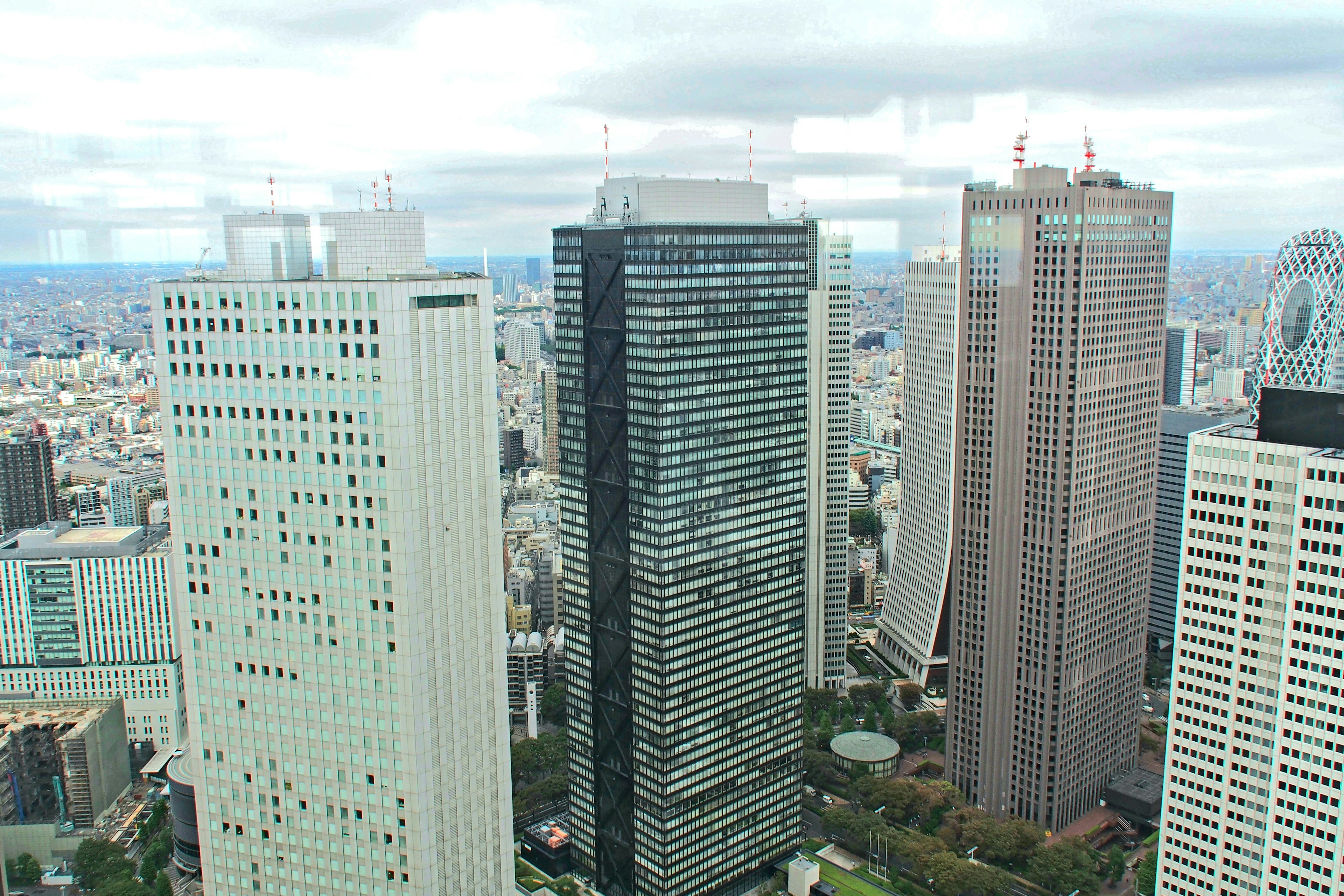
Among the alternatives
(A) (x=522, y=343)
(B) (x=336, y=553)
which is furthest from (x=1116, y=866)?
(A) (x=522, y=343)

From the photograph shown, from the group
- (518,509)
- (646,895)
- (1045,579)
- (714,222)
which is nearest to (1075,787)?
(1045,579)

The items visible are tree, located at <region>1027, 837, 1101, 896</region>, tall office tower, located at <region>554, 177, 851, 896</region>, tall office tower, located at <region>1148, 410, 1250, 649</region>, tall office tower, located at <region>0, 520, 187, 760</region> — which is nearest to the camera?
tall office tower, located at <region>554, 177, 851, 896</region>

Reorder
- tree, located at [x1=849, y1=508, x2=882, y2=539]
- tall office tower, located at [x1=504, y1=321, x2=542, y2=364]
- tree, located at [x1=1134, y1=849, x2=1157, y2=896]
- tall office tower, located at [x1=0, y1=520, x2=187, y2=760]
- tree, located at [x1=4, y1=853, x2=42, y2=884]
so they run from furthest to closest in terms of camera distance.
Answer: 1. tall office tower, located at [x1=504, y1=321, x2=542, y2=364]
2. tree, located at [x1=849, y1=508, x2=882, y2=539]
3. tall office tower, located at [x1=0, y1=520, x2=187, y2=760]
4. tree, located at [x1=4, y1=853, x2=42, y2=884]
5. tree, located at [x1=1134, y1=849, x2=1157, y2=896]

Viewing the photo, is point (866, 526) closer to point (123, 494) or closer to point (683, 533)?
point (683, 533)

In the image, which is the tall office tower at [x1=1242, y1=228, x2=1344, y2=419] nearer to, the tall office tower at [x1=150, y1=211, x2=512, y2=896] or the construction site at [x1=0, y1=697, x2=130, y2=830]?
the tall office tower at [x1=150, y1=211, x2=512, y2=896]

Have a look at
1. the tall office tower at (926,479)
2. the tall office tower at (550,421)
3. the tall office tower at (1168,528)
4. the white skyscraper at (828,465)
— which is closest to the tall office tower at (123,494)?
the tall office tower at (550,421)

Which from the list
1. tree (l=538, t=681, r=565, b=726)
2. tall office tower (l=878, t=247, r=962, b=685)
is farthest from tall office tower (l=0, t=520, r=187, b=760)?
tall office tower (l=878, t=247, r=962, b=685)

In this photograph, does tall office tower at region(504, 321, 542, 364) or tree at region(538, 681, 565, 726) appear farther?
tall office tower at region(504, 321, 542, 364)
